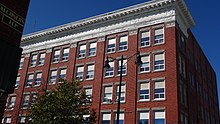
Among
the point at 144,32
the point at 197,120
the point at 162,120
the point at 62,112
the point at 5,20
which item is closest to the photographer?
the point at 5,20

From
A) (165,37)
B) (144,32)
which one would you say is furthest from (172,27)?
(144,32)

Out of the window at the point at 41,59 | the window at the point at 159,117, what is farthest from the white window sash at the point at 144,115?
the window at the point at 41,59

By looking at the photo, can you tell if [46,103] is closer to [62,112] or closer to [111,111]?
[62,112]

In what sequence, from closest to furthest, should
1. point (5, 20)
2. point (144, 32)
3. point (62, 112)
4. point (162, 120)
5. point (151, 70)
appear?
point (5, 20)
point (62, 112)
point (162, 120)
point (151, 70)
point (144, 32)

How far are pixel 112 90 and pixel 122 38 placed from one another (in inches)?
285

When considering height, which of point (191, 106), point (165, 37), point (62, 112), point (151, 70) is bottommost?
point (62, 112)

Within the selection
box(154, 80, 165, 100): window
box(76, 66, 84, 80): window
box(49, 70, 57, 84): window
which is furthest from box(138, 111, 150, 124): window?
box(49, 70, 57, 84): window

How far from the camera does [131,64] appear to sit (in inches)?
1364

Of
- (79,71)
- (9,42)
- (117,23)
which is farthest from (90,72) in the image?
(9,42)

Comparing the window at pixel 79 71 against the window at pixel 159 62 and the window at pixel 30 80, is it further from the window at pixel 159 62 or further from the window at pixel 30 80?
the window at pixel 159 62

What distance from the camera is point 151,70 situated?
3309 centimetres

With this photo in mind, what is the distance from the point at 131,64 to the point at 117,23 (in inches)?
266

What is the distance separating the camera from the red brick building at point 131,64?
104ft

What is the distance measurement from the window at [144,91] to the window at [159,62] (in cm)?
223
